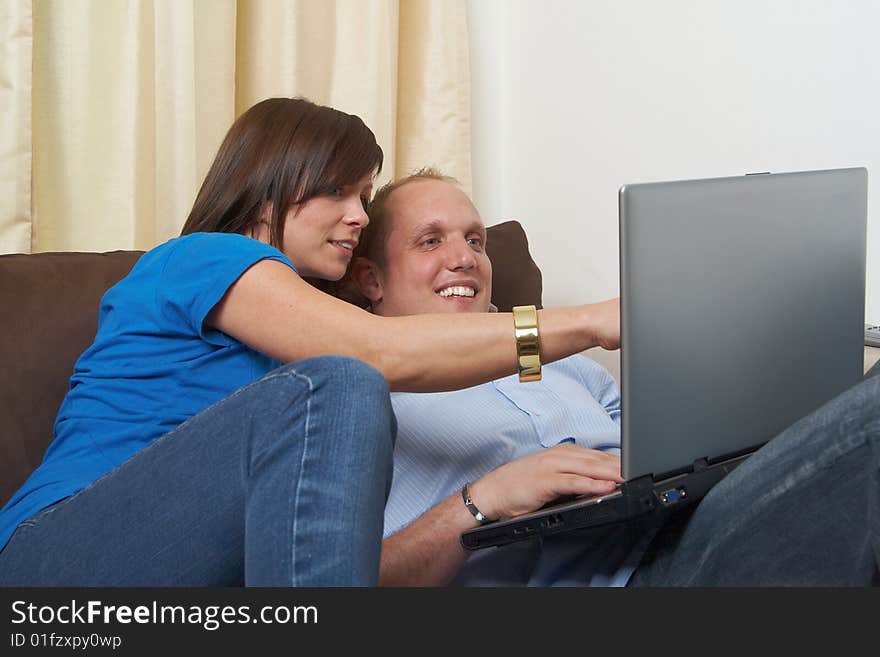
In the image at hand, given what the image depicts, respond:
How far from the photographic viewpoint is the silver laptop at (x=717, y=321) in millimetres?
894

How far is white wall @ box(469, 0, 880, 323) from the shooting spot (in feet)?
6.35

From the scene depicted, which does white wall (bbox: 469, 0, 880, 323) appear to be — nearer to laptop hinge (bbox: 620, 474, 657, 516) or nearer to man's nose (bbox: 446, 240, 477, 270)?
man's nose (bbox: 446, 240, 477, 270)

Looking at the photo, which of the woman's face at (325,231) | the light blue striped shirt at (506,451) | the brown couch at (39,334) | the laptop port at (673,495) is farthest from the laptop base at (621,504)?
the brown couch at (39,334)

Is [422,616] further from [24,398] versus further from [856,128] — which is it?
[856,128]

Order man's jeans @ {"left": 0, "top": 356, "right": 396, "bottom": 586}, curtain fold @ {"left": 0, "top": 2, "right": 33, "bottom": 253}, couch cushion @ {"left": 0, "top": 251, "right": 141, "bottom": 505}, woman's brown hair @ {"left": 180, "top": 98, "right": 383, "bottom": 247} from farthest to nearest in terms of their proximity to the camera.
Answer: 1. curtain fold @ {"left": 0, "top": 2, "right": 33, "bottom": 253}
2. woman's brown hair @ {"left": 180, "top": 98, "right": 383, "bottom": 247}
3. couch cushion @ {"left": 0, "top": 251, "right": 141, "bottom": 505}
4. man's jeans @ {"left": 0, "top": 356, "right": 396, "bottom": 586}

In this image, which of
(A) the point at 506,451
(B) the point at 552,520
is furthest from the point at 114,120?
(B) the point at 552,520

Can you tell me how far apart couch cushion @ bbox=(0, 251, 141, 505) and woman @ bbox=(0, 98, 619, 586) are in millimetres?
72

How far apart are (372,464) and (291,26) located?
1400mm

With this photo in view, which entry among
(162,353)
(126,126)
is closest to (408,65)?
(126,126)

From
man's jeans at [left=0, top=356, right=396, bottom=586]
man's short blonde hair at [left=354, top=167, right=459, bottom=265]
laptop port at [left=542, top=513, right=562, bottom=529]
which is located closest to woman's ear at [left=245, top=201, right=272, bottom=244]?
man's short blonde hair at [left=354, top=167, right=459, bottom=265]

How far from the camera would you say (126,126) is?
5.75 ft

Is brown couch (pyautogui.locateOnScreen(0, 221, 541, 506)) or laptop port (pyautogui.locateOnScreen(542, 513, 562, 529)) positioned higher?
brown couch (pyautogui.locateOnScreen(0, 221, 541, 506))

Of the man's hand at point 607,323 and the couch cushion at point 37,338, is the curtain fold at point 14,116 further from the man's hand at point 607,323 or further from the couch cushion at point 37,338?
the man's hand at point 607,323

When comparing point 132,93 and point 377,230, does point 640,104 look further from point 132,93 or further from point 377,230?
point 132,93
